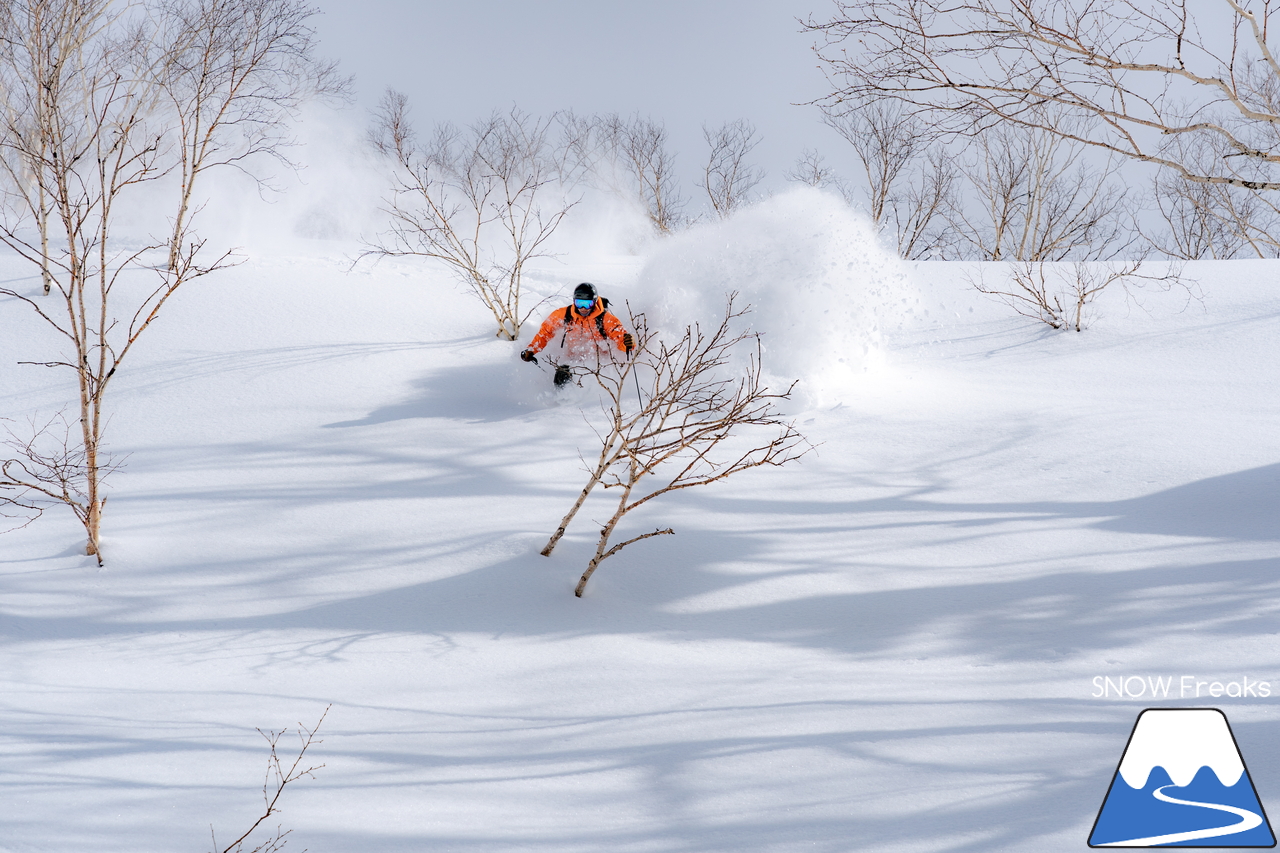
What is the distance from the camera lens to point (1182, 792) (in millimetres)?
2242

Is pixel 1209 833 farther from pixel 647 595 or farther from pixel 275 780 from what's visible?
pixel 275 780

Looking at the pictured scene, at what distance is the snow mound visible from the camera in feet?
23.4

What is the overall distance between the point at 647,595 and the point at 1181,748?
2406 mm

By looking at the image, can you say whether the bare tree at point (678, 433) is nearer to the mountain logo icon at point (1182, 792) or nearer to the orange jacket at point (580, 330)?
the orange jacket at point (580, 330)

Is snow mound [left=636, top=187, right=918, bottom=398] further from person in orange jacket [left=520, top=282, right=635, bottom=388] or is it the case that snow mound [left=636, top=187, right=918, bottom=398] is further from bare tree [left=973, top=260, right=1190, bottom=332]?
bare tree [left=973, top=260, right=1190, bottom=332]

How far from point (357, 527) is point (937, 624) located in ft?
11.2

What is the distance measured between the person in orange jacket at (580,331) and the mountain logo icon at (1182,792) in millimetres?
4862

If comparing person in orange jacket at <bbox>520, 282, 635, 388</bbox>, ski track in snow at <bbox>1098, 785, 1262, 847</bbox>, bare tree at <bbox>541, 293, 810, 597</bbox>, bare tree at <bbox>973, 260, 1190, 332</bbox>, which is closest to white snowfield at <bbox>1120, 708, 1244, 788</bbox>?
ski track in snow at <bbox>1098, 785, 1262, 847</bbox>

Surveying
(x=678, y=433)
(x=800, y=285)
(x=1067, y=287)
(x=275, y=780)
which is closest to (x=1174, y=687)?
(x=275, y=780)

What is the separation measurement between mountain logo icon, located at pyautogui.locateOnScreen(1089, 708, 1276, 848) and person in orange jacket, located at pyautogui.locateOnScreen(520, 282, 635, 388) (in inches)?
191

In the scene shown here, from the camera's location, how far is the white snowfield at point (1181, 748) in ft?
7.54

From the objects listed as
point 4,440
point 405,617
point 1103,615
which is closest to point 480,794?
point 405,617

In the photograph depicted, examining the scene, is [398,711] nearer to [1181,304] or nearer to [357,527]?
[357,527]

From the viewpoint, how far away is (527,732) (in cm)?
283
